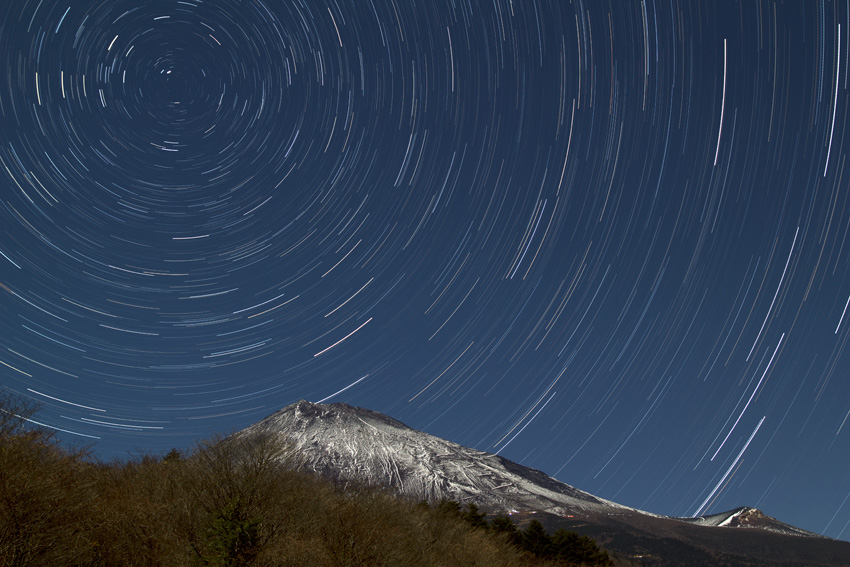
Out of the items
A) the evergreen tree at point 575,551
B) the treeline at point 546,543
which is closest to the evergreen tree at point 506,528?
the treeline at point 546,543

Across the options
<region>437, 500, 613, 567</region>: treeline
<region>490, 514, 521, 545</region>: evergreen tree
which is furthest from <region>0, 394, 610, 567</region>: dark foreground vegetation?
<region>490, 514, 521, 545</region>: evergreen tree

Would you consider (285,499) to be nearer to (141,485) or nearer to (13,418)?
(141,485)

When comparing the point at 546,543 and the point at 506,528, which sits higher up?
the point at 506,528

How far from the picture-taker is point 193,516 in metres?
27.5

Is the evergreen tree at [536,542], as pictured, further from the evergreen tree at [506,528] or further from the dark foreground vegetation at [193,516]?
the dark foreground vegetation at [193,516]

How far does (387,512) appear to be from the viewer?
124 ft

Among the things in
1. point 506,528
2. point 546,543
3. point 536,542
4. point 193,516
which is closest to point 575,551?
point 546,543

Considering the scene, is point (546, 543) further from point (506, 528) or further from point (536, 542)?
point (506, 528)

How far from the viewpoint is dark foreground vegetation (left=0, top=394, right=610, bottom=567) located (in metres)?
19.6

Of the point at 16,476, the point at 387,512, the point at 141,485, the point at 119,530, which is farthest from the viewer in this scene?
the point at 387,512

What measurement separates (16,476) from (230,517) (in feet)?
30.7

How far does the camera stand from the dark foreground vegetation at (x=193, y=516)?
19.6 metres

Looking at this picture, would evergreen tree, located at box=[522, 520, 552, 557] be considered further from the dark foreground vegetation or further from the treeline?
the dark foreground vegetation

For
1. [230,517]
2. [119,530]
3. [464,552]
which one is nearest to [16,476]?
[119,530]
